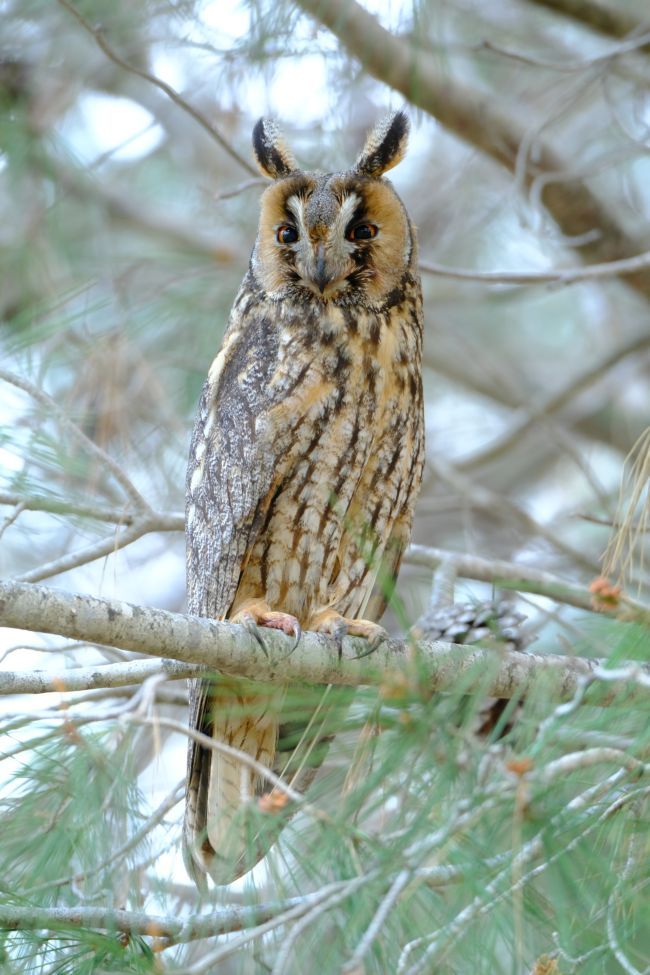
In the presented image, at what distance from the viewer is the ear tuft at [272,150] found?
2.50m

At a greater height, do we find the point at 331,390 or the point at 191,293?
the point at 191,293

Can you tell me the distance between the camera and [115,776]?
175cm

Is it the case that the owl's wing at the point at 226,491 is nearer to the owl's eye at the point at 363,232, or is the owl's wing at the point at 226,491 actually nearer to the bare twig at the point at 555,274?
the owl's eye at the point at 363,232

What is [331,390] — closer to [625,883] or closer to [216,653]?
[216,653]

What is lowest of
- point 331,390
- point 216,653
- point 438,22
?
point 216,653

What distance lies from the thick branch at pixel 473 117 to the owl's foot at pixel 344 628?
4.32ft

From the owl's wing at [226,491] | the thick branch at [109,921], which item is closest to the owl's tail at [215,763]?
the owl's wing at [226,491]

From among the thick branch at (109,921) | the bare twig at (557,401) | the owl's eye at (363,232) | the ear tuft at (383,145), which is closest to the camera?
the thick branch at (109,921)

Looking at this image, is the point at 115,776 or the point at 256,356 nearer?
the point at 115,776

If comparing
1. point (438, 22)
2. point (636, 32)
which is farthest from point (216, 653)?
point (636, 32)

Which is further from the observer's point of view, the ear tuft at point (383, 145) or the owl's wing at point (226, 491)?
the ear tuft at point (383, 145)

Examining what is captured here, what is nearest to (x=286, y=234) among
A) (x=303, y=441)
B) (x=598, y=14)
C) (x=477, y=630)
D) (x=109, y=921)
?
(x=303, y=441)

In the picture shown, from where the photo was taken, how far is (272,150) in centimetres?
251

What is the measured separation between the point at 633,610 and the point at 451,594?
124 cm
